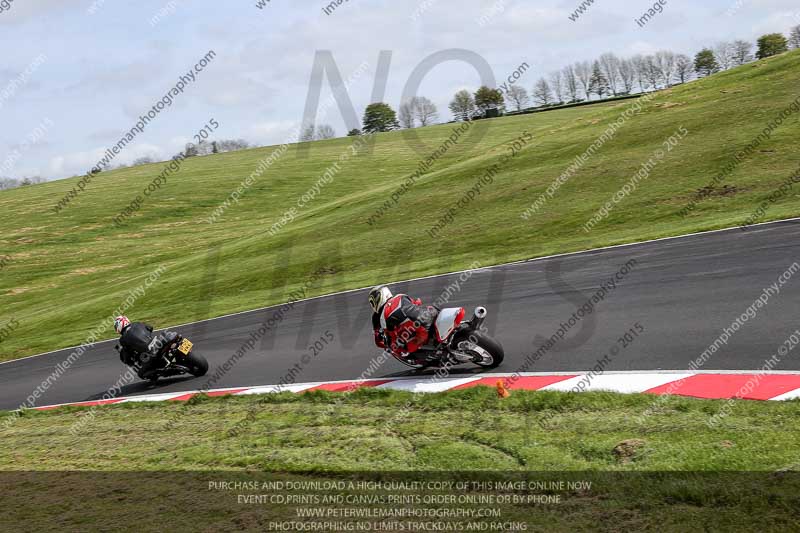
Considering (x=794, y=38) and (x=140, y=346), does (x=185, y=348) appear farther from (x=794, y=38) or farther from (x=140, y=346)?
(x=794, y=38)

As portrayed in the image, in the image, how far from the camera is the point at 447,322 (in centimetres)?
1038

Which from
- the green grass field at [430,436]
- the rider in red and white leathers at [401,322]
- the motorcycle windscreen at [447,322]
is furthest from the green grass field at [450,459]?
the motorcycle windscreen at [447,322]

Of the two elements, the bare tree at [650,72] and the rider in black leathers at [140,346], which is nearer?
the rider in black leathers at [140,346]

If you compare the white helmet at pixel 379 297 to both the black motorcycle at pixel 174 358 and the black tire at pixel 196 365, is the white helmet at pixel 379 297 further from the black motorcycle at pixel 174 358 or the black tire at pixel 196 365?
the black tire at pixel 196 365

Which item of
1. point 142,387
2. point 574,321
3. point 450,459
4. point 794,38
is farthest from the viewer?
point 794,38

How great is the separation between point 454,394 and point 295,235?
86.2 feet

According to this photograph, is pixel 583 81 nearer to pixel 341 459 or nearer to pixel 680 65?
pixel 680 65

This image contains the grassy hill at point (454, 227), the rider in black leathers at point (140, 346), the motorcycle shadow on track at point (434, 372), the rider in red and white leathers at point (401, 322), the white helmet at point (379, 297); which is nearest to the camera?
the motorcycle shadow on track at point (434, 372)

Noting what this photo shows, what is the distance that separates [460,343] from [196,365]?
6433mm

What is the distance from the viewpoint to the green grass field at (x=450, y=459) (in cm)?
505

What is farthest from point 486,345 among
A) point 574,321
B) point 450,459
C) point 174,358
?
point 174,358

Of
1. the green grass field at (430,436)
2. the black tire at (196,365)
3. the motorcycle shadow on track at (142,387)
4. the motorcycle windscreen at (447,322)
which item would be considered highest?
the motorcycle windscreen at (447,322)

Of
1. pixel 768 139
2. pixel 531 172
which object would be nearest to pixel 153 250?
pixel 531 172

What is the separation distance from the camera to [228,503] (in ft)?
20.1
